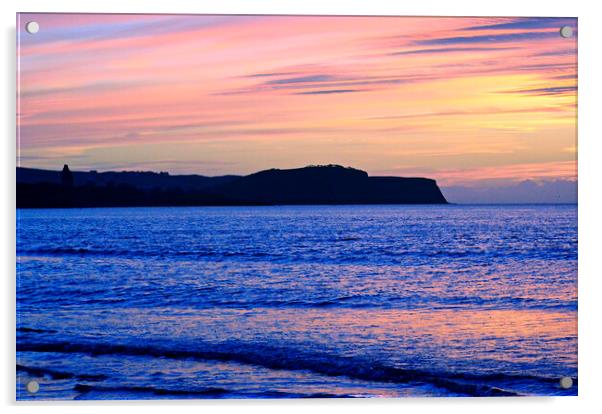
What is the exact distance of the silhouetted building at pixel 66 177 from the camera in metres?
5.76

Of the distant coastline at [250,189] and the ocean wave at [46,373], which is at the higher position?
the distant coastline at [250,189]

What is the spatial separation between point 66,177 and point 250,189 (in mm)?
1104

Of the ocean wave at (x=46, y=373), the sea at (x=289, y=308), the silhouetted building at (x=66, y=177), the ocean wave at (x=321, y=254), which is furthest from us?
the ocean wave at (x=321, y=254)

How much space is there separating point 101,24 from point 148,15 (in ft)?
0.87

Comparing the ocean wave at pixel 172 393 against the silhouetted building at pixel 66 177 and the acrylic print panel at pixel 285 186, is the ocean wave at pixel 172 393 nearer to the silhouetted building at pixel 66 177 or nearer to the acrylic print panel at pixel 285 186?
the acrylic print panel at pixel 285 186

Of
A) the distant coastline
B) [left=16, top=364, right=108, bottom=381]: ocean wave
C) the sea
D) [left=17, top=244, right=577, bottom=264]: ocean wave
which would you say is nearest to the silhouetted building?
the distant coastline

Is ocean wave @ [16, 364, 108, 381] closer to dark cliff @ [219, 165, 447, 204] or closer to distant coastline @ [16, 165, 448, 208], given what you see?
distant coastline @ [16, 165, 448, 208]

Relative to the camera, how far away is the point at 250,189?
20.1ft

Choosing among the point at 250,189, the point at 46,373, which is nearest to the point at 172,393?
the point at 46,373

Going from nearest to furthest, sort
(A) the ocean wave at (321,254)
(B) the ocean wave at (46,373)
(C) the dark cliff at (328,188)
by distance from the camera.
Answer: (B) the ocean wave at (46,373) < (A) the ocean wave at (321,254) < (C) the dark cliff at (328,188)

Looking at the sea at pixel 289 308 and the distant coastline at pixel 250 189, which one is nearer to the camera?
the sea at pixel 289 308

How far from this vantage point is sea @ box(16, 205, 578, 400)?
5434mm

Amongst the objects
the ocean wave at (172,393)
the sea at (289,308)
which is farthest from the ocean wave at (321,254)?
the ocean wave at (172,393)

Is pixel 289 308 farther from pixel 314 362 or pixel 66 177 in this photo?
pixel 66 177
